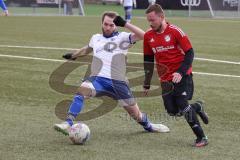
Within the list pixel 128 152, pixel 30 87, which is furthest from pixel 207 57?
pixel 128 152

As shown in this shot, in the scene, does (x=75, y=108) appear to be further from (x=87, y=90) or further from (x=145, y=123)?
(x=145, y=123)

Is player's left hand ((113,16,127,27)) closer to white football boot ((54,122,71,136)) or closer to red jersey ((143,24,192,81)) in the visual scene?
red jersey ((143,24,192,81))

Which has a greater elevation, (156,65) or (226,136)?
(156,65)

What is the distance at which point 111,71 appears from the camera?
7.95 m

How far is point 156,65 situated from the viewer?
7.96 m

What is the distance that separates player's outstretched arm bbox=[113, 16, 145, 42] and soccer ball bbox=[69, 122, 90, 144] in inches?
53.4

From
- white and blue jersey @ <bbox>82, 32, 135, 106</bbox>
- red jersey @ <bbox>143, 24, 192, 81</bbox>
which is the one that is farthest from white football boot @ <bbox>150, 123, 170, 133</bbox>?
red jersey @ <bbox>143, 24, 192, 81</bbox>

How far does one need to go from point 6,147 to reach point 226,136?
9.09 feet

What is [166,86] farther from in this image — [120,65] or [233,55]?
[233,55]

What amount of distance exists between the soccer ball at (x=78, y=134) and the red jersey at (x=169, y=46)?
118cm

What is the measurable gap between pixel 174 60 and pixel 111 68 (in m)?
0.87

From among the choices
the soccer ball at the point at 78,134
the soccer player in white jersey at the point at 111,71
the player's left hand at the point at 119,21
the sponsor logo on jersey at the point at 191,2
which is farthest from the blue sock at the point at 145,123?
the sponsor logo on jersey at the point at 191,2

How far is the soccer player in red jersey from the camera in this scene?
24.3 feet

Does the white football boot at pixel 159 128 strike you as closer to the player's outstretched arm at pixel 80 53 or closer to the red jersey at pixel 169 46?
the red jersey at pixel 169 46
